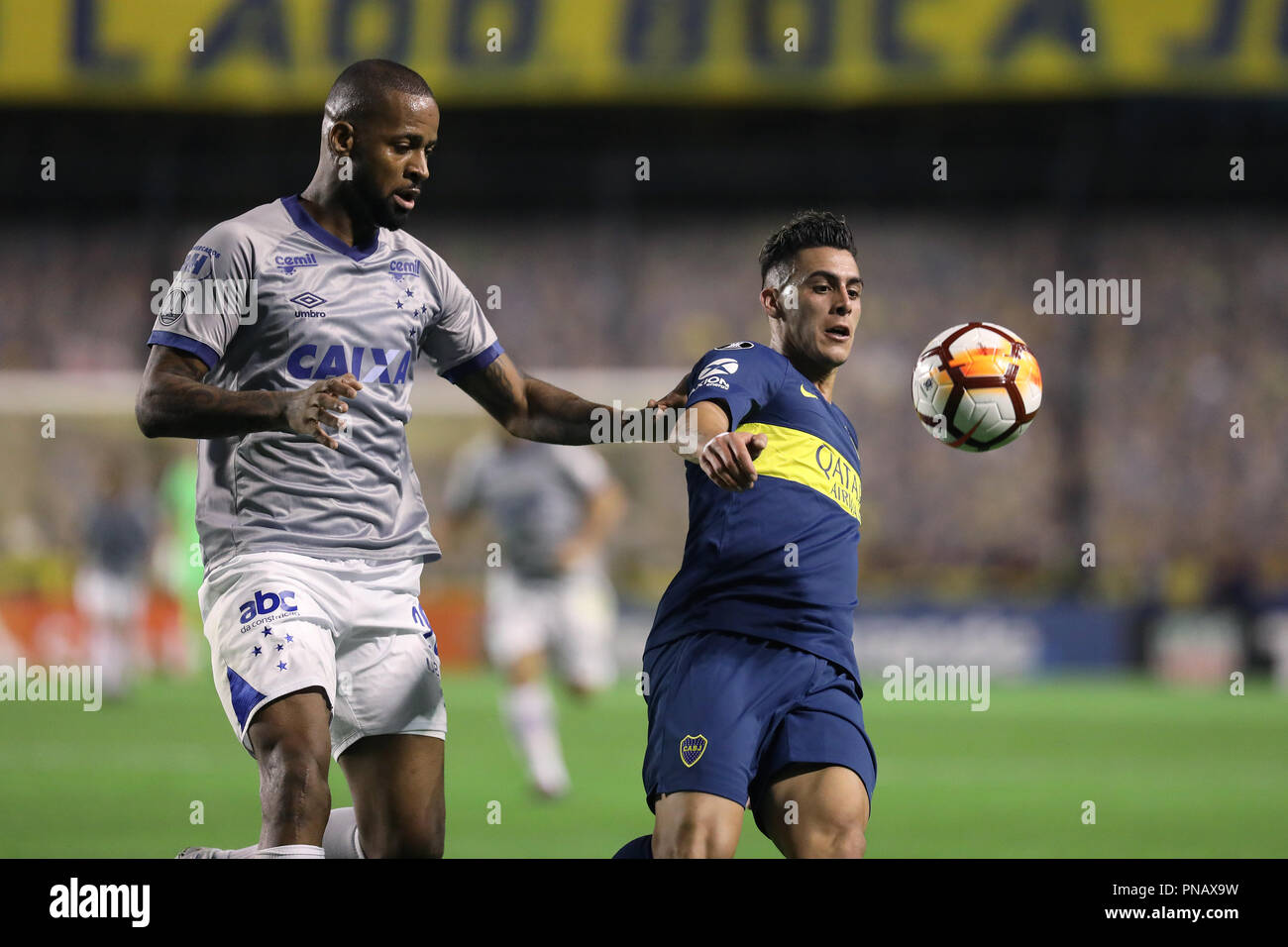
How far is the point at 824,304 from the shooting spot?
4.51m

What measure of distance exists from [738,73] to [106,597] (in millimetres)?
10136

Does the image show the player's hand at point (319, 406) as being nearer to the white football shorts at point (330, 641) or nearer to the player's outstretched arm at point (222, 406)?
the player's outstretched arm at point (222, 406)

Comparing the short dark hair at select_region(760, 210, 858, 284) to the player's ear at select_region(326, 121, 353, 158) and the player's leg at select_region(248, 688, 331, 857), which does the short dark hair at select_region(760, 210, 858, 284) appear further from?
the player's leg at select_region(248, 688, 331, 857)

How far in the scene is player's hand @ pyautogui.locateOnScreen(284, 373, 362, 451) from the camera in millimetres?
3625

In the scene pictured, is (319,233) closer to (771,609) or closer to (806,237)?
(806,237)

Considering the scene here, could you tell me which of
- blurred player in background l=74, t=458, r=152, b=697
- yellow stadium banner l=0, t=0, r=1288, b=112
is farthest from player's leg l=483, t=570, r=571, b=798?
yellow stadium banner l=0, t=0, r=1288, b=112

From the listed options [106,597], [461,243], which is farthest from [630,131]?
[106,597]

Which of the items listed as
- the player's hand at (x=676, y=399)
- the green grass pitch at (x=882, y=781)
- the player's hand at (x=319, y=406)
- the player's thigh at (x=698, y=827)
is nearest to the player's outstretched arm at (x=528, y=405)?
the player's hand at (x=676, y=399)

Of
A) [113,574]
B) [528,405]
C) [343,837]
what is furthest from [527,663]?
[113,574]

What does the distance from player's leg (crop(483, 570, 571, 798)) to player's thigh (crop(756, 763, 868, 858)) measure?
482 centimetres

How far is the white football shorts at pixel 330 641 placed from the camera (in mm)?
3818

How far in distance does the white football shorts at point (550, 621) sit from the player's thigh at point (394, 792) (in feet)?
16.9

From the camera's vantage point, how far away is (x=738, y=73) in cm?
1930

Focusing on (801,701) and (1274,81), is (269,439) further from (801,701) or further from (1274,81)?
(1274,81)
